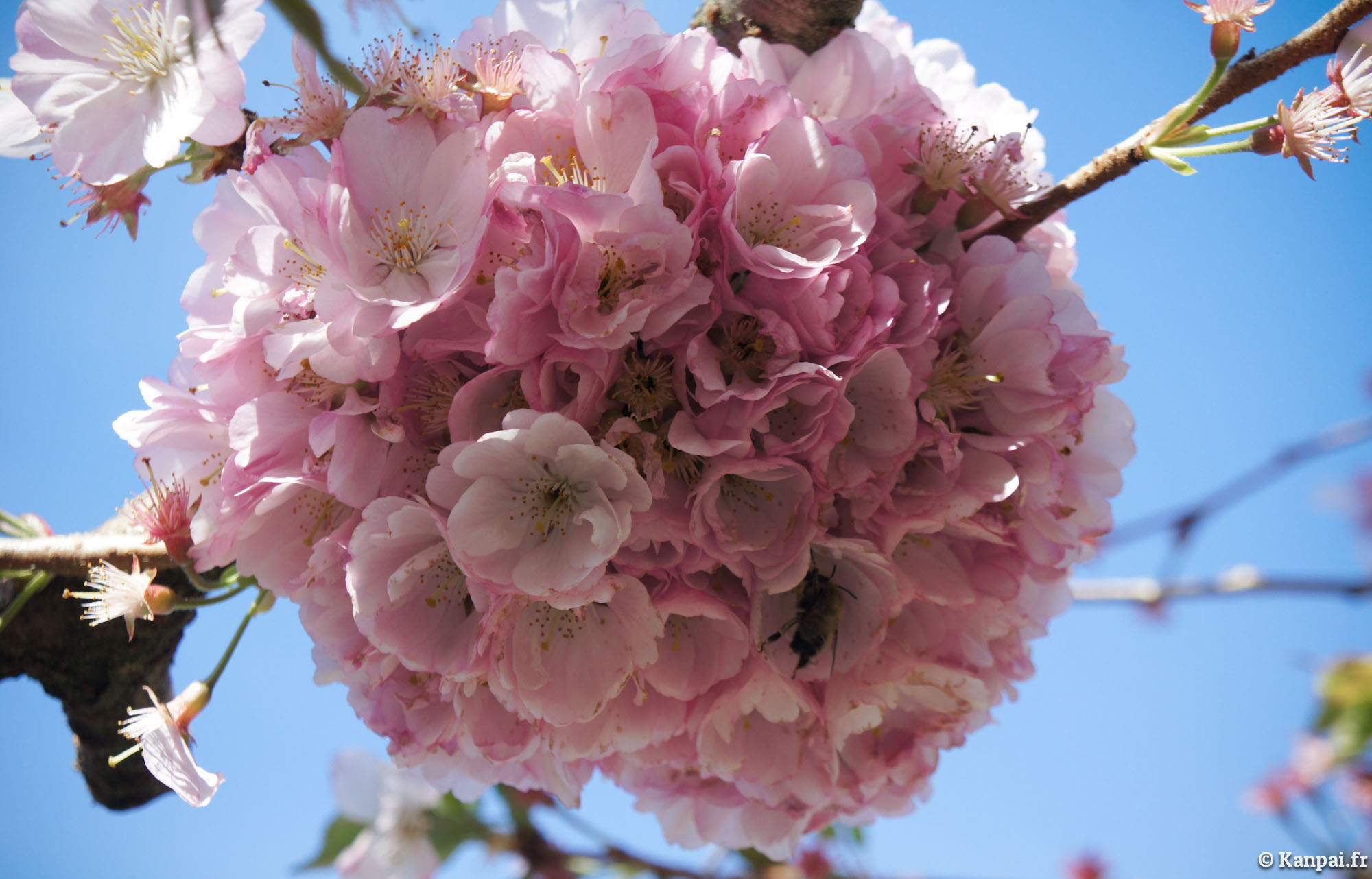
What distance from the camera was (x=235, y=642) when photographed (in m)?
0.96

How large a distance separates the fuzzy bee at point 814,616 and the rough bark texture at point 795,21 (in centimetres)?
62

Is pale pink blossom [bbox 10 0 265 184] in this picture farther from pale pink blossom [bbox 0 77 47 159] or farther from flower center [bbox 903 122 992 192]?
flower center [bbox 903 122 992 192]

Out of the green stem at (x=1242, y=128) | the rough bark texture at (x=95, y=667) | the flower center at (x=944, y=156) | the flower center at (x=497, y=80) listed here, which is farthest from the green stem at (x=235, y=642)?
the green stem at (x=1242, y=128)

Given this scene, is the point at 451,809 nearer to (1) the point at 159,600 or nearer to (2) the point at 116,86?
(1) the point at 159,600

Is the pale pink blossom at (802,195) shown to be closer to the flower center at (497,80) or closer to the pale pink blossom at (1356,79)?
the flower center at (497,80)

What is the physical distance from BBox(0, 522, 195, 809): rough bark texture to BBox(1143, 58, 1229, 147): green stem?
4.54 feet

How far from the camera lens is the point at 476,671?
0.75 meters


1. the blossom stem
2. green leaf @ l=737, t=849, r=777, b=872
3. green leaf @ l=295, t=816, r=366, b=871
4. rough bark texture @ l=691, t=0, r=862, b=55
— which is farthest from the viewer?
green leaf @ l=737, t=849, r=777, b=872

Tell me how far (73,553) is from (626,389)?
2.48 feet

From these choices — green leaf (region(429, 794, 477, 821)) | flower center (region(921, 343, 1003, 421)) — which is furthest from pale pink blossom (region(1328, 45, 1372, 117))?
green leaf (region(429, 794, 477, 821))

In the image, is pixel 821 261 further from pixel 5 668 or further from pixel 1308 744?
pixel 1308 744

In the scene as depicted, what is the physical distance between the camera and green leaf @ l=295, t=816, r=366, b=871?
5.11ft

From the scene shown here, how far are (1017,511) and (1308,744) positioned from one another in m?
2.42

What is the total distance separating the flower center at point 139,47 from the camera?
804 mm
